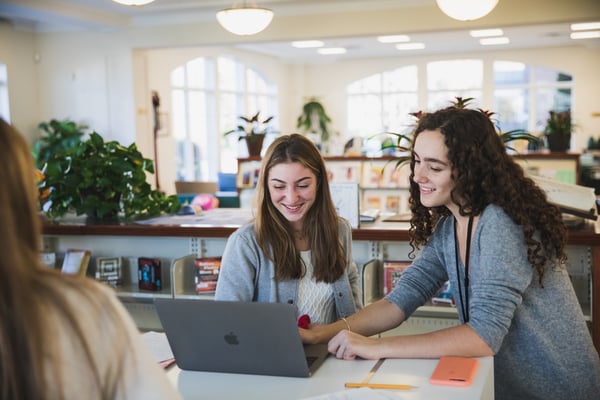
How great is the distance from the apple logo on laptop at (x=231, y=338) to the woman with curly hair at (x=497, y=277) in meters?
0.29

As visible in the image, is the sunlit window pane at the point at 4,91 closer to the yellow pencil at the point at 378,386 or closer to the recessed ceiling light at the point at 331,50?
the recessed ceiling light at the point at 331,50

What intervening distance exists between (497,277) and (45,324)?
48.8 inches

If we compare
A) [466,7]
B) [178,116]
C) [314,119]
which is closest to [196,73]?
[178,116]

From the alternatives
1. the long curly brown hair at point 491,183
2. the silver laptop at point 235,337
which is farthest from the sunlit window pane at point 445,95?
the silver laptop at point 235,337

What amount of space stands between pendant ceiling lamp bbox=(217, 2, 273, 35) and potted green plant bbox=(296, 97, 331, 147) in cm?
861

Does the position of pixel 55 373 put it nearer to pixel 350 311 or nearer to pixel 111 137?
pixel 350 311

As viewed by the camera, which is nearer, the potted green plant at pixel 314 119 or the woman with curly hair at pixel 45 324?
the woman with curly hair at pixel 45 324

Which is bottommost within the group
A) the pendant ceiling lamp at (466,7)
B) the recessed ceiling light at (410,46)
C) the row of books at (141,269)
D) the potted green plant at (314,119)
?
the row of books at (141,269)

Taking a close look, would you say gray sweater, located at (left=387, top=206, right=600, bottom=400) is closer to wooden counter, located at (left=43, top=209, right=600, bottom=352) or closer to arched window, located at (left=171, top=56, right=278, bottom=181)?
wooden counter, located at (left=43, top=209, right=600, bottom=352)

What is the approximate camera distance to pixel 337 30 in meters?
7.52

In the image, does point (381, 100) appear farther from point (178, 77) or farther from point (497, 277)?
point (497, 277)

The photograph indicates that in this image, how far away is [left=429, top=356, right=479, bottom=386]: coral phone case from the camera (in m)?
1.64

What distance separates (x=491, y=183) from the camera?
6.41 feet

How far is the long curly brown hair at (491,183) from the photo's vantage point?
1.91 meters
